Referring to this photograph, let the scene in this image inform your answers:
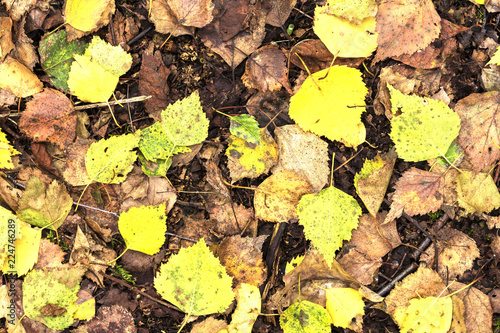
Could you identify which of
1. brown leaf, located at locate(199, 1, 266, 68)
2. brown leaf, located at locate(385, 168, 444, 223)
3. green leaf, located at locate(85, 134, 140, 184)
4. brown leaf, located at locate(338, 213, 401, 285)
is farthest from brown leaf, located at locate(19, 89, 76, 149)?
brown leaf, located at locate(385, 168, 444, 223)

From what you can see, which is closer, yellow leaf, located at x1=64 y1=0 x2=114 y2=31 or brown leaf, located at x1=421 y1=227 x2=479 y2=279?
yellow leaf, located at x1=64 y1=0 x2=114 y2=31

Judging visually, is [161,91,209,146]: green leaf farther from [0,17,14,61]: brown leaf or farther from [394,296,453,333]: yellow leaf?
[394,296,453,333]: yellow leaf

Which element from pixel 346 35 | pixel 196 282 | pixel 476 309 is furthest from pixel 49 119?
pixel 476 309

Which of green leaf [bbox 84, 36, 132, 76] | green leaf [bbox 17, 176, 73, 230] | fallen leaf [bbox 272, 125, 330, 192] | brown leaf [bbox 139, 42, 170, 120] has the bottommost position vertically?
green leaf [bbox 17, 176, 73, 230]

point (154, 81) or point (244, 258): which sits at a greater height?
point (154, 81)

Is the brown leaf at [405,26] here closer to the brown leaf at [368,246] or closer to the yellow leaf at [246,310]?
the brown leaf at [368,246]

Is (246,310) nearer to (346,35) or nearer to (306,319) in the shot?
(306,319)
